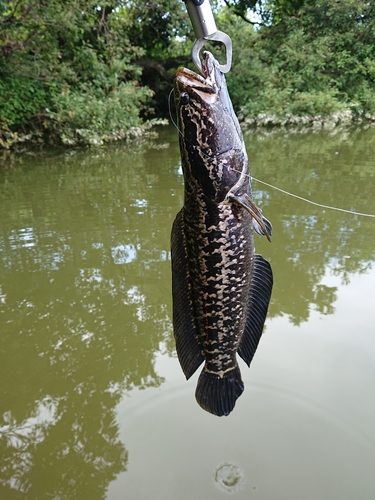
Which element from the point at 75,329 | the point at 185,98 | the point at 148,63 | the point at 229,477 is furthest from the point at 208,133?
the point at 148,63

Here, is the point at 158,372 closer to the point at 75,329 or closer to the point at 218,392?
the point at 75,329

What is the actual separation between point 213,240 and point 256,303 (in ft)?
1.34

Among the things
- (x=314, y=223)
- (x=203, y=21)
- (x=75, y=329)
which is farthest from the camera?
(x=314, y=223)

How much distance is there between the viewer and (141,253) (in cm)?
505

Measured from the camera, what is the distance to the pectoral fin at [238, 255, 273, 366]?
5.87 feet

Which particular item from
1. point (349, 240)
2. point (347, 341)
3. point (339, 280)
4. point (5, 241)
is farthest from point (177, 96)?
point (5, 241)

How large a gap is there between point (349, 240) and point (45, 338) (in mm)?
3713

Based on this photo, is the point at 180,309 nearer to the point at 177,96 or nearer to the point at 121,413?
the point at 177,96

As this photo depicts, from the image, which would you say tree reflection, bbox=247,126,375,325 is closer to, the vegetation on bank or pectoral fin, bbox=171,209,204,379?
pectoral fin, bbox=171,209,204,379

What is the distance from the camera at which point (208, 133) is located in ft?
5.27

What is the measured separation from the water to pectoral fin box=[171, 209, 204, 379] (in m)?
1.04

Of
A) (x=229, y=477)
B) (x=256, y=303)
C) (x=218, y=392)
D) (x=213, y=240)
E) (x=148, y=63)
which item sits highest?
(x=148, y=63)

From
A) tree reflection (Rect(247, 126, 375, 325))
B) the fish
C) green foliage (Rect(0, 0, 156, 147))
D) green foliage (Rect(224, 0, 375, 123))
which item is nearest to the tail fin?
the fish

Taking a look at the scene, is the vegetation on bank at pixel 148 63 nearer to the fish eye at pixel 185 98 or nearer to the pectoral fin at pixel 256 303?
the fish eye at pixel 185 98
